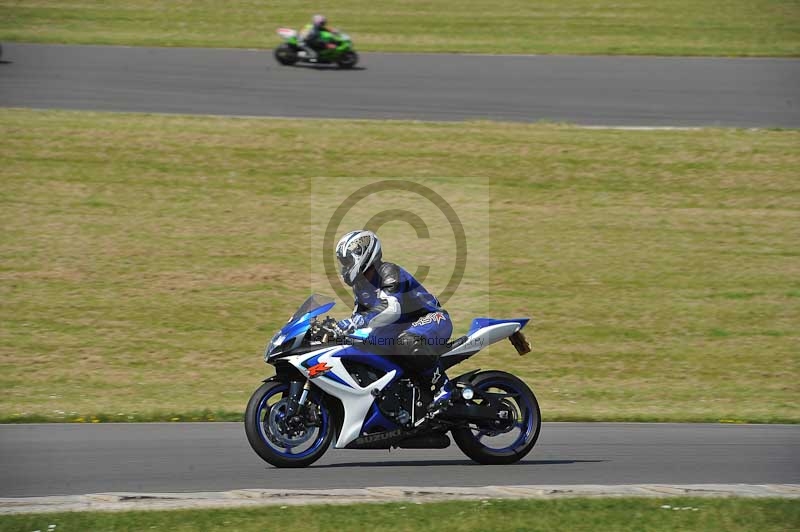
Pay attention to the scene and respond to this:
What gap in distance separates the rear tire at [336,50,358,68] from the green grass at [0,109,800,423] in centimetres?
603

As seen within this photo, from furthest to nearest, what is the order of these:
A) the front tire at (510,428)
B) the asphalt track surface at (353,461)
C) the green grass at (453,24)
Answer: the green grass at (453,24) → the front tire at (510,428) → the asphalt track surface at (353,461)

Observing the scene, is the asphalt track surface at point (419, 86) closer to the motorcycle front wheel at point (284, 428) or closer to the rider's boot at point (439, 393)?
the rider's boot at point (439, 393)

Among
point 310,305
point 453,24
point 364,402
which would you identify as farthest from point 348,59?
point 364,402

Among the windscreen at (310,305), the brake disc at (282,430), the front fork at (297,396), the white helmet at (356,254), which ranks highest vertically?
the white helmet at (356,254)

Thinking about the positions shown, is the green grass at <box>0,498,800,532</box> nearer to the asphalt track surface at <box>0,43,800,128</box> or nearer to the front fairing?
the front fairing

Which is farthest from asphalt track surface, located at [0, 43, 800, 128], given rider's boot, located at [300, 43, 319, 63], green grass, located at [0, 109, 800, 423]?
green grass, located at [0, 109, 800, 423]

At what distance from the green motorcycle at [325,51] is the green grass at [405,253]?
6017 millimetres

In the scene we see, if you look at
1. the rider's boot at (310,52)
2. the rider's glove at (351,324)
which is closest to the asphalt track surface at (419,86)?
the rider's boot at (310,52)

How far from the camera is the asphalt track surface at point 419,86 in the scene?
23.7 m

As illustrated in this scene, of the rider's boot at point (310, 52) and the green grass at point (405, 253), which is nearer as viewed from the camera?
the green grass at point (405, 253)

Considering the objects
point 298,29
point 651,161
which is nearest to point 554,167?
point 651,161

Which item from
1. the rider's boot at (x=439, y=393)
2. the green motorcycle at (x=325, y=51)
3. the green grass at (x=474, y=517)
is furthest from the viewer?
the green motorcycle at (x=325, y=51)

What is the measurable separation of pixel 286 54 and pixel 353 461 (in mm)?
20773

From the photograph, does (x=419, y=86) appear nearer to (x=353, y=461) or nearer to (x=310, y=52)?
(x=310, y=52)
